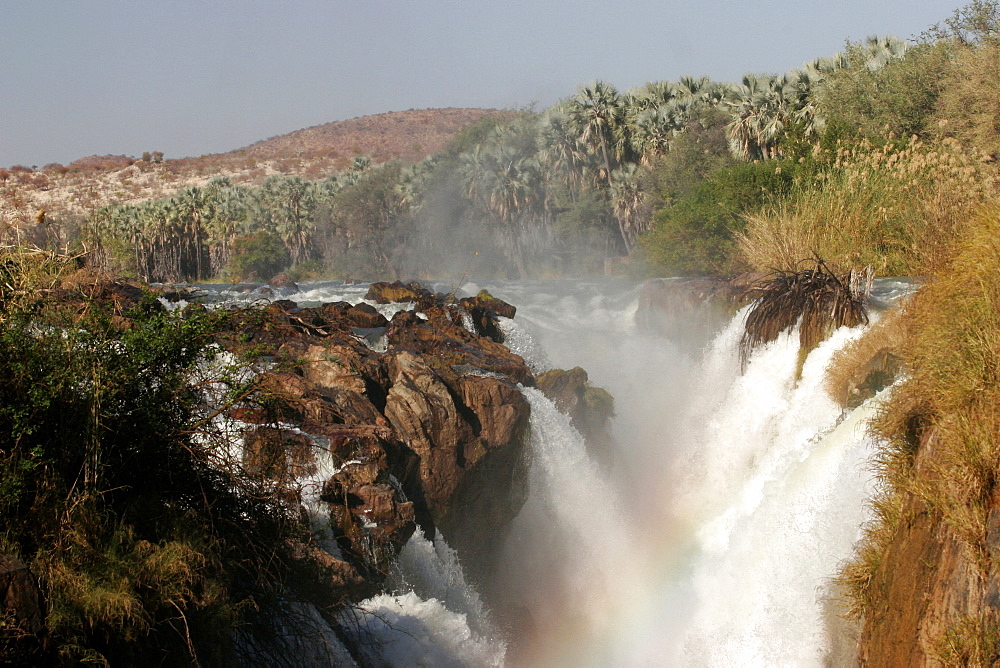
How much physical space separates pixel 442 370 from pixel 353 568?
706 cm

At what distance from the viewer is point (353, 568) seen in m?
10.2

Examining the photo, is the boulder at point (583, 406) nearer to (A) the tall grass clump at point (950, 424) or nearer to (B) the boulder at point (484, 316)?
(B) the boulder at point (484, 316)

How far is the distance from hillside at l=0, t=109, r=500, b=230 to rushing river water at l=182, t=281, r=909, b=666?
2739 inches

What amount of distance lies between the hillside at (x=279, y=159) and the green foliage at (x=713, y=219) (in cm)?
5212

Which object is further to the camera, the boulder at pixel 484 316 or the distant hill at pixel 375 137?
the distant hill at pixel 375 137

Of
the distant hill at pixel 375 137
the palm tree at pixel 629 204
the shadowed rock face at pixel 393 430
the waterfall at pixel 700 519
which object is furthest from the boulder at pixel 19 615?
the distant hill at pixel 375 137

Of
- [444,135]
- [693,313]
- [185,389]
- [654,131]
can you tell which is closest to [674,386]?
[693,313]

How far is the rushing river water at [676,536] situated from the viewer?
9672 mm

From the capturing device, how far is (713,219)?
33.8 metres

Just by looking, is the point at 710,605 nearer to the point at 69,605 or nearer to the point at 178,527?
the point at 178,527

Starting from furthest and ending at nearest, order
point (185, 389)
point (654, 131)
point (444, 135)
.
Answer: point (444, 135) → point (654, 131) → point (185, 389)

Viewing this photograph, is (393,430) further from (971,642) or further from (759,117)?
(759,117)

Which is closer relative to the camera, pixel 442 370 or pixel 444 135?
pixel 442 370

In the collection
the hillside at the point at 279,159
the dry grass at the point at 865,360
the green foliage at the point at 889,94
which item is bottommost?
the dry grass at the point at 865,360
